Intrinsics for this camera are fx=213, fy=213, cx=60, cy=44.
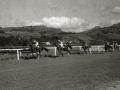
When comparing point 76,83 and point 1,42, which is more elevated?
point 1,42

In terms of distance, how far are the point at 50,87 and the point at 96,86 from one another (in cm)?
147

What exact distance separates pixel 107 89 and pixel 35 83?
2463 millimetres

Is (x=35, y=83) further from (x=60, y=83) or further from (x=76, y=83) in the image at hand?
(x=76, y=83)

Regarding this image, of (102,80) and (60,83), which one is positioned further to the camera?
(102,80)

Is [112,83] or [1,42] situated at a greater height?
[1,42]

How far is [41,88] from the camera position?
259 inches

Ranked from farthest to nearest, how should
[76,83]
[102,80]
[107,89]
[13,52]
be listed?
[13,52] → [102,80] → [76,83] → [107,89]

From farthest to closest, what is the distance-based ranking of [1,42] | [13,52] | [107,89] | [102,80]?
1. [1,42]
2. [13,52]
3. [102,80]
4. [107,89]

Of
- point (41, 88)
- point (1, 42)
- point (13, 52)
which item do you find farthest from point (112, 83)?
point (1, 42)

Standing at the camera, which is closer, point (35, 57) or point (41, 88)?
point (41, 88)

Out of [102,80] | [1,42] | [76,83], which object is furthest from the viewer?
[1,42]

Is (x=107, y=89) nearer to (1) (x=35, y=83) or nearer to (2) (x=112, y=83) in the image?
(2) (x=112, y=83)

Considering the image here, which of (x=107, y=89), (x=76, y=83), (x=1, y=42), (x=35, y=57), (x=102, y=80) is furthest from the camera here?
(x=1, y=42)

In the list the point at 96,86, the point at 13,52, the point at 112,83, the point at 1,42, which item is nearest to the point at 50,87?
the point at 96,86
